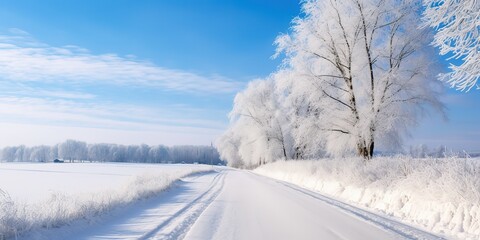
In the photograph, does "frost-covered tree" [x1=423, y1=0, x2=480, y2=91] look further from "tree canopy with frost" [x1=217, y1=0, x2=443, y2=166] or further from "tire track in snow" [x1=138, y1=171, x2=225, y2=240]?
"tree canopy with frost" [x1=217, y1=0, x2=443, y2=166]

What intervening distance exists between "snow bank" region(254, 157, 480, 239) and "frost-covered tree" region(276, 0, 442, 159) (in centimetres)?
326

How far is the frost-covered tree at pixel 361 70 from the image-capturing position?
1844 cm

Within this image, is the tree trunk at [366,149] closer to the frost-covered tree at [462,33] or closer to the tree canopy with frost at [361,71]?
the tree canopy with frost at [361,71]

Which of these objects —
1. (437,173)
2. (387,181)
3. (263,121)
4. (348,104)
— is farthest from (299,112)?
(437,173)

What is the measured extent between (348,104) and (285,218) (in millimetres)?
12352

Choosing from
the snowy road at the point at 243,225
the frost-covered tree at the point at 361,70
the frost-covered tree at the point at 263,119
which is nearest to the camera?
the snowy road at the point at 243,225

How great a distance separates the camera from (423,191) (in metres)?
10.0

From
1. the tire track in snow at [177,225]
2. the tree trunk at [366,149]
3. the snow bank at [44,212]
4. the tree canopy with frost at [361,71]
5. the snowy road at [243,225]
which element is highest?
the tree canopy with frost at [361,71]

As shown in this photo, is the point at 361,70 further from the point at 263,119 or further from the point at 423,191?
the point at 263,119

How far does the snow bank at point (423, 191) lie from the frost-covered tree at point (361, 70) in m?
3.26

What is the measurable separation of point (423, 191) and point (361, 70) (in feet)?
35.0

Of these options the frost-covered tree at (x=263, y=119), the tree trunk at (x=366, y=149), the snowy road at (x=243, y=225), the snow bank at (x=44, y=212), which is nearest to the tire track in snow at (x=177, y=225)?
the snowy road at (x=243, y=225)

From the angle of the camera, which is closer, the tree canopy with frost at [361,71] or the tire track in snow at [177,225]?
the tire track in snow at [177,225]

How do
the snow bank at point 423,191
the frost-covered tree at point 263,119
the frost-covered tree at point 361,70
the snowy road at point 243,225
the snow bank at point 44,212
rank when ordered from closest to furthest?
the snow bank at point 44,212
the snowy road at point 243,225
the snow bank at point 423,191
the frost-covered tree at point 361,70
the frost-covered tree at point 263,119
